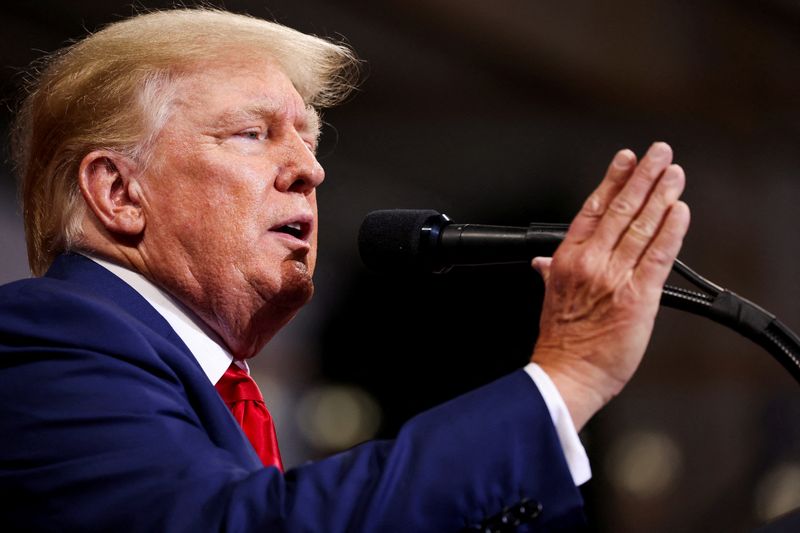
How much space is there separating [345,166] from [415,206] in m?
0.27

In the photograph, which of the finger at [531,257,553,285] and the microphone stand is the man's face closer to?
the finger at [531,257,553,285]

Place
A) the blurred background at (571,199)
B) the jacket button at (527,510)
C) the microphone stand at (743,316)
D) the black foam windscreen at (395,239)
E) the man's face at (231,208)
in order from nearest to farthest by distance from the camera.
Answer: the jacket button at (527,510)
the microphone stand at (743,316)
the black foam windscreen at (395,239)
the man's face at (231,208)
the blurred background at (571,199)

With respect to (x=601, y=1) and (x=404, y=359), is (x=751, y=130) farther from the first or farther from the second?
(x=404, y=359)

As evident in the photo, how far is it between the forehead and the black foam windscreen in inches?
12.5

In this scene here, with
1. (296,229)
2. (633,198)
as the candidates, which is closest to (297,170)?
(296,229)

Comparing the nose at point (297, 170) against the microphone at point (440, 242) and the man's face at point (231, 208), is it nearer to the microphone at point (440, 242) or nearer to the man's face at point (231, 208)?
the man's face at point (231, 208)

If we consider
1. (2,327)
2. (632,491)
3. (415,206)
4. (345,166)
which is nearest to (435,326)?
(415,206)

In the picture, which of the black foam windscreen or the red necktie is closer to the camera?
the black foam windscreen

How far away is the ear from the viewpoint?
56.1 inches

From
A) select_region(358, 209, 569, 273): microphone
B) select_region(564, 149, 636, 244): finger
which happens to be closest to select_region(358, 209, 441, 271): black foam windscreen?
select_region(358, 209, 569, 273): microphone

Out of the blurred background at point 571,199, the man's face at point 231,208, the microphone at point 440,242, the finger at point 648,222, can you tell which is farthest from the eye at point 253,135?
the blurred background at point 571,199

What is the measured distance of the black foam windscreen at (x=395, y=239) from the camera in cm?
120

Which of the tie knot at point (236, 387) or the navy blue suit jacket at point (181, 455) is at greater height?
the navy blue suit jacket at point (181, 455)

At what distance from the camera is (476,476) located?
33.8 inches
